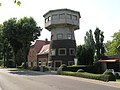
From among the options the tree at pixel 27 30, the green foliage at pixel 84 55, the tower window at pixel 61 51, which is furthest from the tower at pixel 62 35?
the tree at pixel 27 30

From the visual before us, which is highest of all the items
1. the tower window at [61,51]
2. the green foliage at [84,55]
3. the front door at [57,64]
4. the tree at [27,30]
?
the tree at [27,30]

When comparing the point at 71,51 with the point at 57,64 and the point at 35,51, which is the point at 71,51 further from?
the point at 35,51

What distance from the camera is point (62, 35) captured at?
61.5 meters

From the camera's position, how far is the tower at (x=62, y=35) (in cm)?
6003

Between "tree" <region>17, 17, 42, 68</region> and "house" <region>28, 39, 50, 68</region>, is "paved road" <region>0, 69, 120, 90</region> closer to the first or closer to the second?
"tree" <region>17, 17, 42, 68</region>

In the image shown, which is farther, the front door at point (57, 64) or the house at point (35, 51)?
the house at point (35, 51)

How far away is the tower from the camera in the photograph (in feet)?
197

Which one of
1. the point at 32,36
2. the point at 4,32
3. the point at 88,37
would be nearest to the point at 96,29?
the point at 32,36

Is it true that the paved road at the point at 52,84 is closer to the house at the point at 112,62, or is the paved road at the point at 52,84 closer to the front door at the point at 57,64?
the house at the point at 112,62

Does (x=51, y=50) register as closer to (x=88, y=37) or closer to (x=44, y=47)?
(x=44, y=47)

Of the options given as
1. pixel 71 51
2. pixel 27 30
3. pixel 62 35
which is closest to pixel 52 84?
pixel 71 51

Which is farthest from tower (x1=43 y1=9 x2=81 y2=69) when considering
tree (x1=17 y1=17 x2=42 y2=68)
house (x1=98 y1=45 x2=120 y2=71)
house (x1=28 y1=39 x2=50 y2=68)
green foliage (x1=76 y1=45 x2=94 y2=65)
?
house (x1=28 y1=39 x2=50 y2=68)

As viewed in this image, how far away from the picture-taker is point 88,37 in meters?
101

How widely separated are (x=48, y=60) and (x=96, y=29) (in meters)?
15.1
